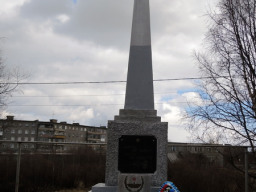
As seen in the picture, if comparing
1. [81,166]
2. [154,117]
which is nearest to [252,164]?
[154,117]

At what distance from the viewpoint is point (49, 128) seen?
67812 millimetres

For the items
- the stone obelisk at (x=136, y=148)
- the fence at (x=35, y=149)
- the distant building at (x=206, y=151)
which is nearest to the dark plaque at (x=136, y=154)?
the stone obelisk at (x=136, y=148)

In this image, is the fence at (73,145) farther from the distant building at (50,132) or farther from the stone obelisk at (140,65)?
the distant building at (50,132)

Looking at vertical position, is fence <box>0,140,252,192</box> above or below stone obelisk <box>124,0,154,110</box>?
below

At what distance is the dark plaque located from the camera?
13.8 feet

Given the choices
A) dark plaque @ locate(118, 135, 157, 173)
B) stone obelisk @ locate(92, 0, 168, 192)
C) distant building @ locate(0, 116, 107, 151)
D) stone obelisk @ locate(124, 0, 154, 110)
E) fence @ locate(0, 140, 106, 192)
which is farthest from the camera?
distant building @ locate(0, 116, 107, 151)

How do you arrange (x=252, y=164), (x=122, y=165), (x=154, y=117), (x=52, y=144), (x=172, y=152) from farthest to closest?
1. (x=52, y=144)
2. (x=172, y=152)
3. (x=252, y=164)
4. (x=154, y=117)
5. (x=122, y=165)

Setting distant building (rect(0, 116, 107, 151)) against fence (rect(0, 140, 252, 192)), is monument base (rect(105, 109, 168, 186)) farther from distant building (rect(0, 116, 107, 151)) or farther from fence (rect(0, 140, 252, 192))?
distant building (rect(0, 116, 107, 151))

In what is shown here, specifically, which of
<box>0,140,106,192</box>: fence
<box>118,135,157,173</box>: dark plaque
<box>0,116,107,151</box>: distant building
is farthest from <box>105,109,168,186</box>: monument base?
<box>0,116,107,151</box>: distant building

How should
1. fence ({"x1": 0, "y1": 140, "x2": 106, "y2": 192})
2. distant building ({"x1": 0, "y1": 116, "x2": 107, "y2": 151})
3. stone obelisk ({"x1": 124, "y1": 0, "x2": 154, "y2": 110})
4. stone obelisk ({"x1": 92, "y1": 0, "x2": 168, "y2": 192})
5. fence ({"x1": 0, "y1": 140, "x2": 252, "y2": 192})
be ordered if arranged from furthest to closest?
distant building ({"x1": 0, "y1": 116, "x2": 107, "y2": 151}) < fence ({"x1": 0, "y1": 140, "x2": 106, "y2": 192}) < fence ({"x1": 0, "y1": 140, "x2": 252, "y2": 192}) < stone obelisk ({"x1": 124, "y1": 0, "x2": 154, "y2": 110}) < stone obelisk ({"x1": 92, "y1": 0, "x2": 168, "y2": 192})

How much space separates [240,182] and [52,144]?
4.30m

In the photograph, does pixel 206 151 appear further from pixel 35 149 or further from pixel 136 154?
pixel 35 149

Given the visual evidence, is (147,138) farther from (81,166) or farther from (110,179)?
(81,166)

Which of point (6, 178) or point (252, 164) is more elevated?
point (252, 164)
